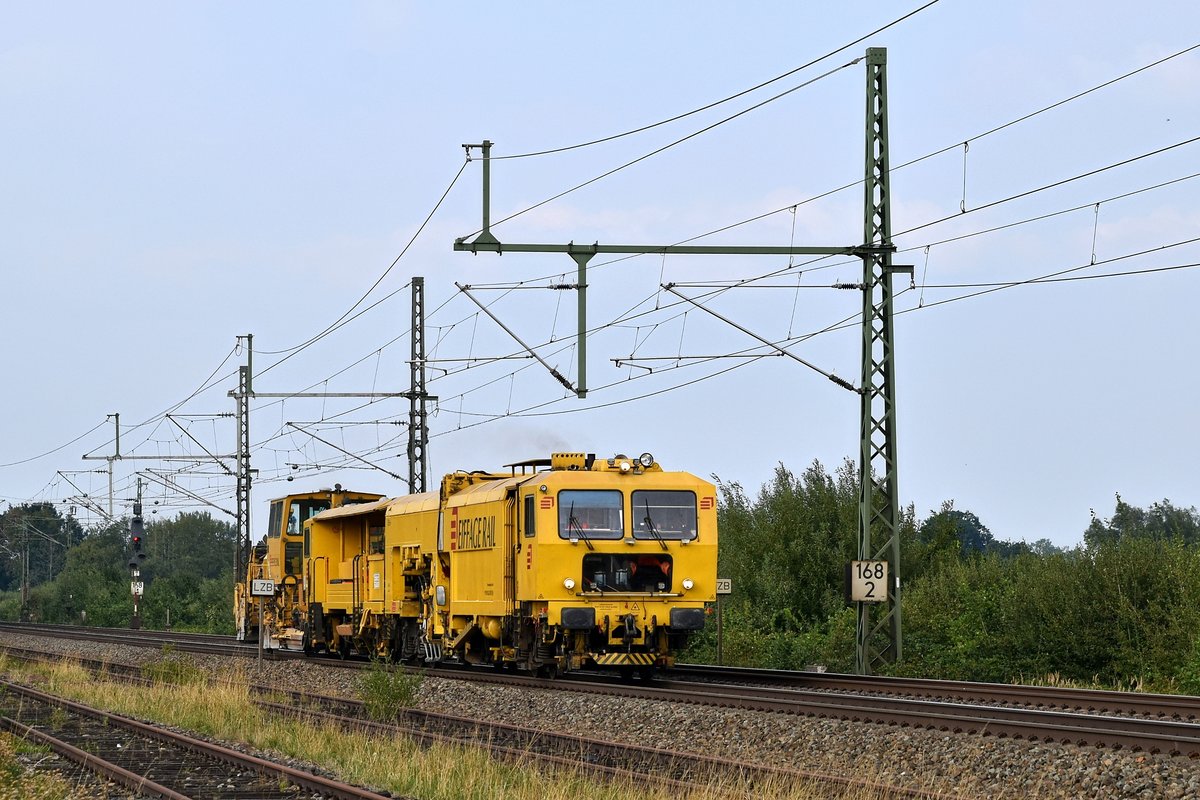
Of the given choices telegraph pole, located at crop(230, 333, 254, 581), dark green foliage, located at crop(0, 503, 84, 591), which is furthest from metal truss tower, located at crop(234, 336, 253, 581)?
dark green foliage, located at crop(0, 503, 84, 591)

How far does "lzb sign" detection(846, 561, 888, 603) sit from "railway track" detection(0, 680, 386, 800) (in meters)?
11.0

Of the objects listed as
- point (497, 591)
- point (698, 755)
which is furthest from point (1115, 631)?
point (698, 755)

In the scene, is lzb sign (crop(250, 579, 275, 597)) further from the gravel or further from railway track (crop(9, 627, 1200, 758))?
the gravel

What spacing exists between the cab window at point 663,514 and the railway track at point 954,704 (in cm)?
234

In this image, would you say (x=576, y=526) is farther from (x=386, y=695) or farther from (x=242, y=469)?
(x=242, y=469)

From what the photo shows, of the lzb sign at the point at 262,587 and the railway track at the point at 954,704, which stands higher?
the lzb sign at the point at 262,587

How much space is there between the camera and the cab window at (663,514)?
947 inches

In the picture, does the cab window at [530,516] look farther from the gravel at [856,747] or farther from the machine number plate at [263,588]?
the machine number plate at [263,588]

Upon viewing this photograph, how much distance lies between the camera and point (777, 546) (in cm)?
3569

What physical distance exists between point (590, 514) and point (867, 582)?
4.74m

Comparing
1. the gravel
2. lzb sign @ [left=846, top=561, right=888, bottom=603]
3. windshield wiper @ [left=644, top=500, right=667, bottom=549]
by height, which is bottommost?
the gravel

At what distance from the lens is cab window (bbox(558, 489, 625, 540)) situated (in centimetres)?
2356

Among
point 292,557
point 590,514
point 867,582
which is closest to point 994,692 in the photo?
point 867,582

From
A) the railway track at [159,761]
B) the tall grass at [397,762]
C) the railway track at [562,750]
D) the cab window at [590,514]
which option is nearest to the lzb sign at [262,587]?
the tall grass at [397,762]
